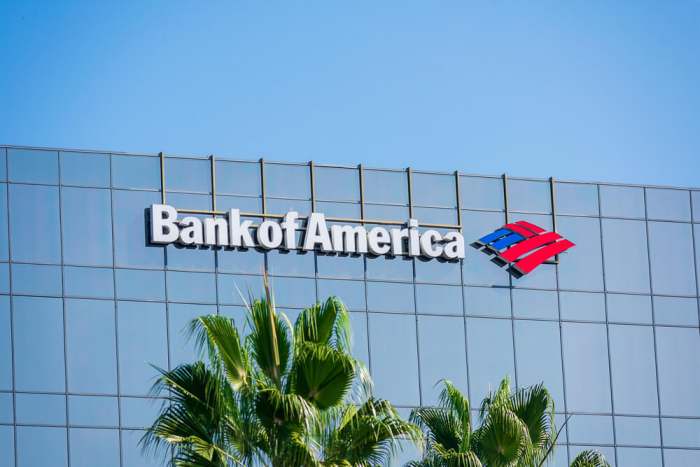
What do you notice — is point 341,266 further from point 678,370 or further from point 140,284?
point 678,370

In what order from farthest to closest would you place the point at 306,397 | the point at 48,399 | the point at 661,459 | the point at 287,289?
the point at 661,459 < the point at 287,289 < the point at 48,399 < the point at 306,397

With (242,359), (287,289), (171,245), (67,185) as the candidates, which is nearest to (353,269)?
(287,289)

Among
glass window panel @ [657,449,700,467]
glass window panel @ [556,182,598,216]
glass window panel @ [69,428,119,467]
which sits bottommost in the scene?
glass window panel @ [657,449,700,467]

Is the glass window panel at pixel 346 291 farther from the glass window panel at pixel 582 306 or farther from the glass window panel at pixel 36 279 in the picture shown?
the glass window panel at pixel 36 279

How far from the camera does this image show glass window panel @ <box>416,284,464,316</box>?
4847 cm

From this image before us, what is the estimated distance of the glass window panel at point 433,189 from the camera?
49344 millimetres

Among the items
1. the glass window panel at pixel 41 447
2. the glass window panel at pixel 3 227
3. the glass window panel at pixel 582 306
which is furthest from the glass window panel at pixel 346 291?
the glass window panel at pixel 3 227

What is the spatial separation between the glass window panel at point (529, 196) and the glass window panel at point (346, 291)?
5699mm

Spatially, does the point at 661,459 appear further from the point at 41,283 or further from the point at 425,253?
the point at 41,283

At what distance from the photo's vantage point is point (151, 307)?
45.2 meters

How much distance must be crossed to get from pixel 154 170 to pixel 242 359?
61.6ft

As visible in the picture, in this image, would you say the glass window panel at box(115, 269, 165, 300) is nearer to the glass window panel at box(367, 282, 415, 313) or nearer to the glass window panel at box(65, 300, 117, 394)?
the glass window panel at box(65, 300, 117, 394)

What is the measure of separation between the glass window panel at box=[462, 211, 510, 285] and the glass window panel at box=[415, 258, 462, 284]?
0.28m

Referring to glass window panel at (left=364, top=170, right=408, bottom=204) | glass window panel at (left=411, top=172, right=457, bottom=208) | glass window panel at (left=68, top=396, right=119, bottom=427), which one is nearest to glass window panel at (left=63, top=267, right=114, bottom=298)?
glass window panel at (left=68, top=396, right=119, bottom=427)
